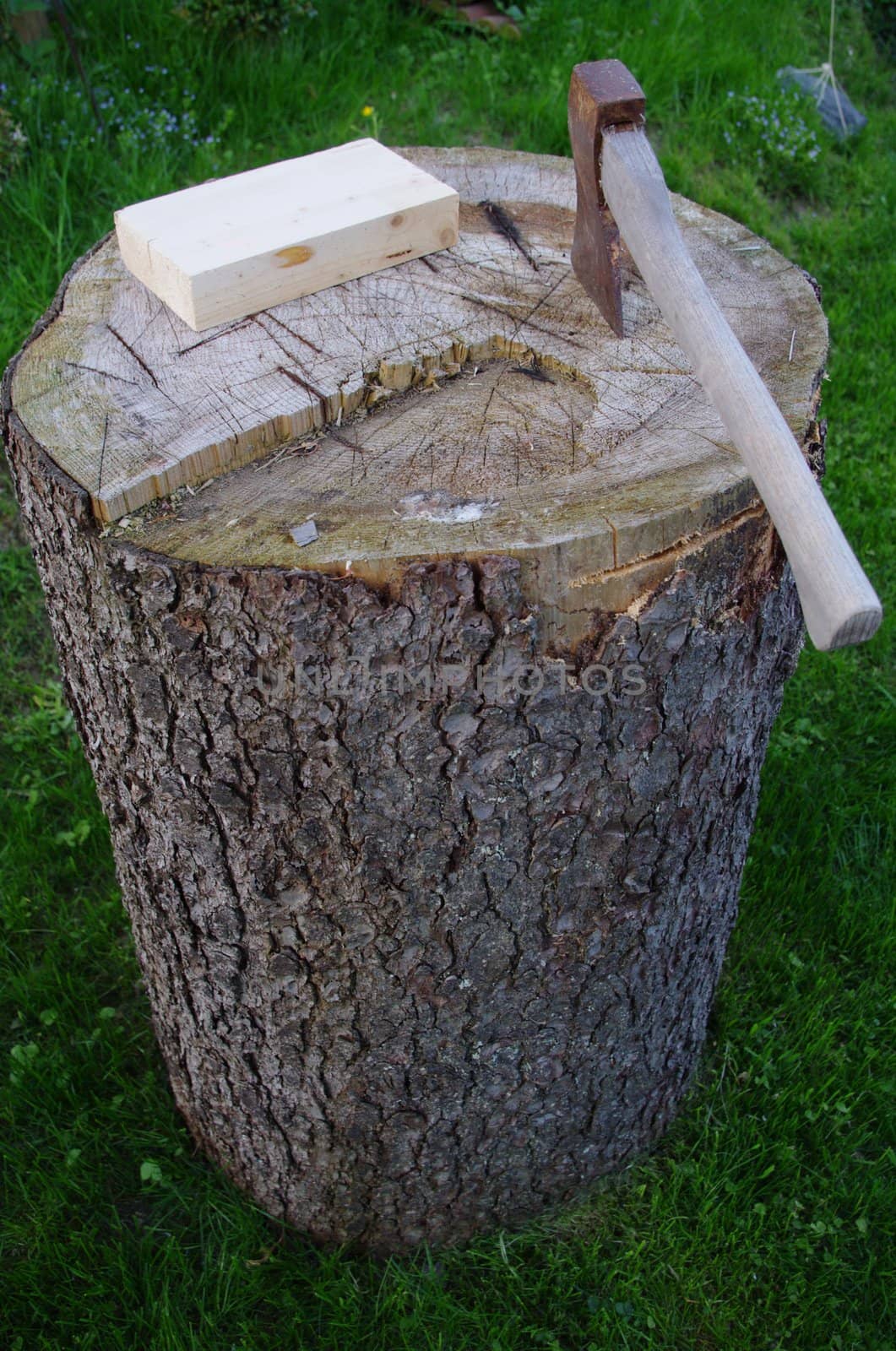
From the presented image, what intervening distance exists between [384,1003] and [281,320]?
104 cm

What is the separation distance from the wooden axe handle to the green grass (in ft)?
4.22

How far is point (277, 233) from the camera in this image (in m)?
1.79

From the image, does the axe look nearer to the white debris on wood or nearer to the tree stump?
the tree stump

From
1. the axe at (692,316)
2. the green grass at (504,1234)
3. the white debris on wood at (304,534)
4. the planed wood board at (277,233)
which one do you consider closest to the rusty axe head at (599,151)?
the axe at (692,316)

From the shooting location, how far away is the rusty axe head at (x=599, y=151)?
5.61 ft

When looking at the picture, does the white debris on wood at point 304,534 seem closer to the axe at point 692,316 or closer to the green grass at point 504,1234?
the axe at point 692,316

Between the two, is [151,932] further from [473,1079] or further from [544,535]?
[544,535]

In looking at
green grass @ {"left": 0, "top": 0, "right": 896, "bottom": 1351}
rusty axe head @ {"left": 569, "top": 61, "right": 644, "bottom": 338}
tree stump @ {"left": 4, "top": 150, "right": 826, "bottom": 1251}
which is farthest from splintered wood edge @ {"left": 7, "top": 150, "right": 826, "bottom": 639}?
green grass @ {"left": 0, "top": 0, "right": 896, "bottom": 1351}

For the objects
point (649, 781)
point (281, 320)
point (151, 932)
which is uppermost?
point (281, 320)

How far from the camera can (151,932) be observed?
1915 millimetres

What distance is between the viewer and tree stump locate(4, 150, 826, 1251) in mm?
1420

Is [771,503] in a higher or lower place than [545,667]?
higher

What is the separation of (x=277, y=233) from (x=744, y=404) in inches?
31.6

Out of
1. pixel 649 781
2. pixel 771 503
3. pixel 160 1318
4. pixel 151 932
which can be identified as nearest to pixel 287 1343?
pixel 160 1318
